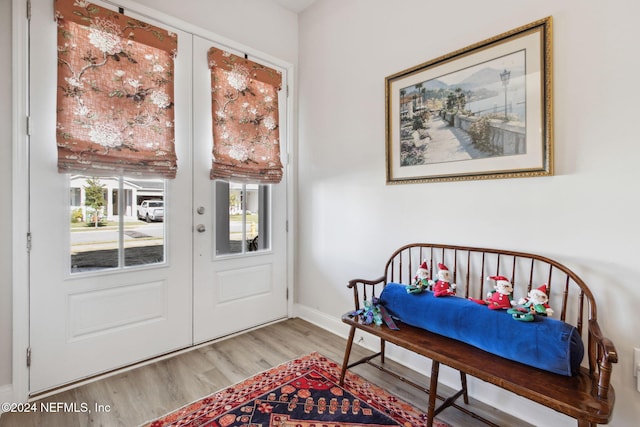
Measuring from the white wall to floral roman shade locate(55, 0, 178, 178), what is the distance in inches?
48.8

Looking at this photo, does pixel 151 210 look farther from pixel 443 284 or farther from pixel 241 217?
pixel 443 284

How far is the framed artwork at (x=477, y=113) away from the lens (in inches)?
61.4

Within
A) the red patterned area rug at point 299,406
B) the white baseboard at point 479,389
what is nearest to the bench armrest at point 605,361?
the white baseboard at point 479,389

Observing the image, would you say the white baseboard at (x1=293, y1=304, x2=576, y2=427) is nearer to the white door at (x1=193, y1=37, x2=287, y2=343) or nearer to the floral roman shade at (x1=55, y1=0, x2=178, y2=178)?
the white door at (x1=193, y1=37, x2=287, y2=343)

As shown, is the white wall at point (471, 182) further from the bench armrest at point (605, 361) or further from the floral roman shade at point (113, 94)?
the floral roman shade at point (113, 94)

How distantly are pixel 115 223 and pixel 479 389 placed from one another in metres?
2.46

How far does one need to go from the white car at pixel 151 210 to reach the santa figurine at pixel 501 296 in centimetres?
214

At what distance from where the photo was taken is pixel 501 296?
59.9 inches

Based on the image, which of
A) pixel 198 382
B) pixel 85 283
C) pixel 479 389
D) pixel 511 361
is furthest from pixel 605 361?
pixel 85 283

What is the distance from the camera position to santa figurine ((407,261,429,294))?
179 centimetres

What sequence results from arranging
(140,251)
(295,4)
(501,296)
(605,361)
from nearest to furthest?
1. (605,361)
2. (501,296)
3. (140,251)
4. (295,4)

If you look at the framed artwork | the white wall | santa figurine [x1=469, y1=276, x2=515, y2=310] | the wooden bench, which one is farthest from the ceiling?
santa figurine [x1=469, y1=276, x2=515, y2=310]

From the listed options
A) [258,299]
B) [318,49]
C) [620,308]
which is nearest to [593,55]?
[620,308]

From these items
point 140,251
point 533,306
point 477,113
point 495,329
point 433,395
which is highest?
point 477,113
